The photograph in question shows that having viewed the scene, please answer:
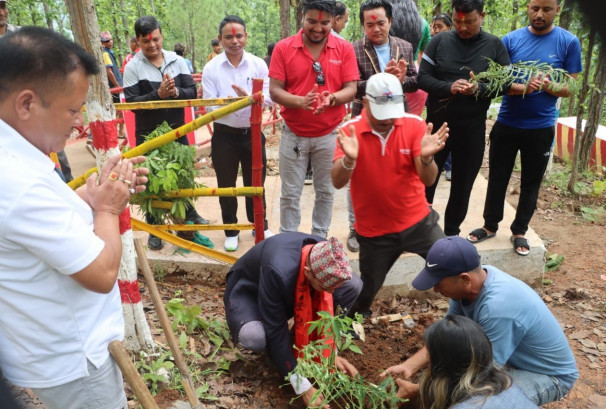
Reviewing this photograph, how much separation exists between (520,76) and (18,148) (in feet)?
12.6

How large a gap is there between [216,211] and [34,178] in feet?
13.6

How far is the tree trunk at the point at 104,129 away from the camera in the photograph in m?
2.52

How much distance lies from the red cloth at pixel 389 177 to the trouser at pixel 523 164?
4.54 feet

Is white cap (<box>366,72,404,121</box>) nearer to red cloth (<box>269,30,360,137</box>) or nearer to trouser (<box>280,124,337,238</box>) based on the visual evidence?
red cloth (<box>269,30,360,137</box>)

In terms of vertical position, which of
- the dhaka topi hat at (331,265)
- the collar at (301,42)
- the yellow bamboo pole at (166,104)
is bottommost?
the dhaka topi hat at (331,265)

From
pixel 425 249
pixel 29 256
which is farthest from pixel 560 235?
pixel 29 256

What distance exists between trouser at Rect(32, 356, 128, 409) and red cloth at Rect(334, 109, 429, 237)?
2062mm

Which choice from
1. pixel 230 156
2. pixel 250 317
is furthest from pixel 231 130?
pixel 250 317

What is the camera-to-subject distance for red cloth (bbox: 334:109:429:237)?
3295mm

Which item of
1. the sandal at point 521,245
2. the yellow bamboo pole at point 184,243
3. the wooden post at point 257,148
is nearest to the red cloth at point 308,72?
the wooden post at point 257,148

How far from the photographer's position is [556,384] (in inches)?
107

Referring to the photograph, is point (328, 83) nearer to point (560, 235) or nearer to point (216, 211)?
point (216, 211)

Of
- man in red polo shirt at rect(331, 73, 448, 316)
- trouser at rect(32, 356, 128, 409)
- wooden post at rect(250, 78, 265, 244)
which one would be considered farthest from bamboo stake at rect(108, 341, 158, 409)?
wooden post at rect(250, 78, 265, 244)

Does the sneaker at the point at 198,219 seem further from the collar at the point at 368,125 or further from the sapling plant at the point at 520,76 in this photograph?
the sapling plant at the point at 520,76
